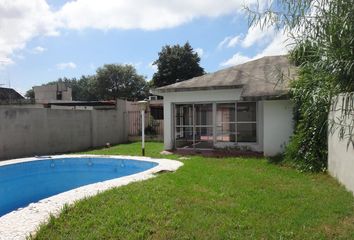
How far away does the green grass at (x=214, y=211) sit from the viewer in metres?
5.81

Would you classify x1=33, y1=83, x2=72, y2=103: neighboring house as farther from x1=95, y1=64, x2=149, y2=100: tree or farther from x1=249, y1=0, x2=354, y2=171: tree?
x1=249, y1=0, x2=354, y2=171: tree

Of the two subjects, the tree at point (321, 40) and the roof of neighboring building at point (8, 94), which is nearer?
the tree at point (321, 40)

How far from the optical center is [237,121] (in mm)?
16953

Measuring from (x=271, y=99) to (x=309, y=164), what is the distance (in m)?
3.57

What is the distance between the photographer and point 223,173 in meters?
11.2

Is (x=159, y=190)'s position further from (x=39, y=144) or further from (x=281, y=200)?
(x=39, y=144)

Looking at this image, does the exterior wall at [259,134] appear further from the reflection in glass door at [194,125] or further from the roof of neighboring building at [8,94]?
the roof of neighboring building at [8,94]

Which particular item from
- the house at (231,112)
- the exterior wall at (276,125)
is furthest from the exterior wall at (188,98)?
the exterior wall at (276,125)

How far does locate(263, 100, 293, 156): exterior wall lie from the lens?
14680 mm

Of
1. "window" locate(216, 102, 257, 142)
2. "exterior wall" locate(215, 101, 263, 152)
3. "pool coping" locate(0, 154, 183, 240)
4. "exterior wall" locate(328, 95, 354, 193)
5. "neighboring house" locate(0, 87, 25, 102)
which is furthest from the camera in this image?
"neighboring house" locate(0, 87, 25, 102)

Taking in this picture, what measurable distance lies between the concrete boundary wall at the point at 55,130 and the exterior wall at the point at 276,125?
11352mm

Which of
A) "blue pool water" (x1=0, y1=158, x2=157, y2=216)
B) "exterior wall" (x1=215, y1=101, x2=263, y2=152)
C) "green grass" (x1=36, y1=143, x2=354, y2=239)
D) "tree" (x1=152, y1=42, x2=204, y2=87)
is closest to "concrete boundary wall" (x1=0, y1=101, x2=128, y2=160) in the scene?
"blue pool water" (x1=0, y1=158, x2=157, y2=216)

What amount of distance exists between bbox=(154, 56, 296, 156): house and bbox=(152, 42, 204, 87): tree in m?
30.3

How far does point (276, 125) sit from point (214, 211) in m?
8.84
